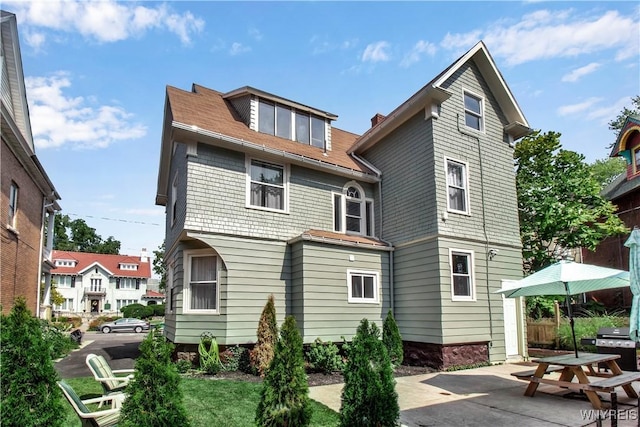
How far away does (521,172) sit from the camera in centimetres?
1778

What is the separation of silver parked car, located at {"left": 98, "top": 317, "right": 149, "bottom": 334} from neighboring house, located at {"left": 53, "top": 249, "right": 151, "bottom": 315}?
17875mm

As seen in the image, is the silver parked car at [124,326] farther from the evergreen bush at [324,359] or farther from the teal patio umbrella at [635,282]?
the teal patio umbrella at [635,282]

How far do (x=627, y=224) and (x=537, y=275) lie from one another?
56.1ft

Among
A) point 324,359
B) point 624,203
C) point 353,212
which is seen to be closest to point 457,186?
point 353,212

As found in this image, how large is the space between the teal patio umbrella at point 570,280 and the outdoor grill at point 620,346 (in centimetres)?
228

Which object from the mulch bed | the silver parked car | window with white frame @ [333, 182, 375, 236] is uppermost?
window with white frame @ [333, 182, 375, 236]

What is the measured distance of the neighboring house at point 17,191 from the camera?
12.5 meters

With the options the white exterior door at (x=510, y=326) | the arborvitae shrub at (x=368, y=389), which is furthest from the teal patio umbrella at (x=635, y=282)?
the white exterior door at (x=510, y=326)

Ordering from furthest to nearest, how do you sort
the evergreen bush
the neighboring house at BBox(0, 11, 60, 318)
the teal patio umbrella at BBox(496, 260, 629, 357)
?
1. the neighboring house at BBox(0, 11, 60, 318)
2. the evergreen bush
3. the teal patio umbrella at BBox(496, 260, 629, 357)

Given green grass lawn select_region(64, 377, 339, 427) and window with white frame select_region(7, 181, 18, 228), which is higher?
window with white frame select_region(7, 181, 18, 228)

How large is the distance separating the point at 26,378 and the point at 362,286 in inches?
349

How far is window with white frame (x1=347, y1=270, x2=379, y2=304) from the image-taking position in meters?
11.6

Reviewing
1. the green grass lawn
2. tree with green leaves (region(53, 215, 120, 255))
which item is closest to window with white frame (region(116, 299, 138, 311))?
tree with green leaves (region(53, 215, 120, 255))

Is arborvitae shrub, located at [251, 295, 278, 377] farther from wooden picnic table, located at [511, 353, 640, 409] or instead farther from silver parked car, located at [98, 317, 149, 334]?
silver parked car, located at [98, 317, 149, 334]
